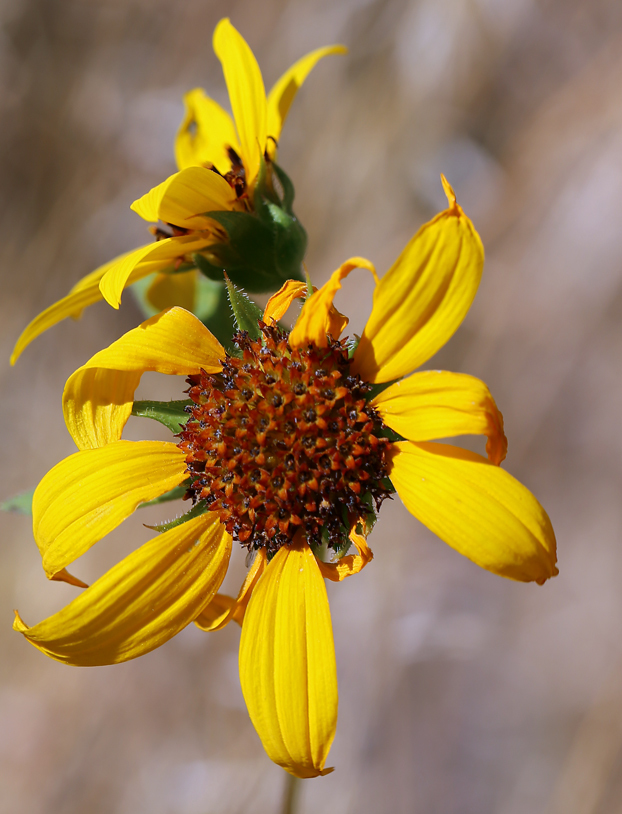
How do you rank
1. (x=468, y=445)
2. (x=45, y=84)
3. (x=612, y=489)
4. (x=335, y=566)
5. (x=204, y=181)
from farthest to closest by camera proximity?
1. (x=45, y=84)
2. (x=468, y=445)
3. (x=612, y=489)
4. (x=204, y=181)
5. (x=335, y=566)

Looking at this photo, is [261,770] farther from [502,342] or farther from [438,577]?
[502,342]

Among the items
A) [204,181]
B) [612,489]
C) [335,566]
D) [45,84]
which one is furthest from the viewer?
[45,84]

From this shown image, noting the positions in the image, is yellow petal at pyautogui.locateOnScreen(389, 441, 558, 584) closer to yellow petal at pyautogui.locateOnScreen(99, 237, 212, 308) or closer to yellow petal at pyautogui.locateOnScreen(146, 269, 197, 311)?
yellow petal at pyautogui.locateOnScreen(99, 237, 212, 308)

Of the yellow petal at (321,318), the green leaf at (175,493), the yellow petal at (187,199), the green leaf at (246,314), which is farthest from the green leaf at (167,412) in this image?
the yellow petal at (187,199)

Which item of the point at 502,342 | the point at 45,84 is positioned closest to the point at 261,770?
the point at 502,342

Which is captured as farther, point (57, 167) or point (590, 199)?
point (57, 167)

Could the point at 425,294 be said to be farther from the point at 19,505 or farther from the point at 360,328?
the point at 360,328

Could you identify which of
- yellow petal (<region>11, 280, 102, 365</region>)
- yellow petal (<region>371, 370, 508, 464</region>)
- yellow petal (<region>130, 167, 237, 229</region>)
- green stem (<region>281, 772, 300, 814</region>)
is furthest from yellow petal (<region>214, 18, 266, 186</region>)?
green stem (<region>281, 772, 300, 814</region>)
